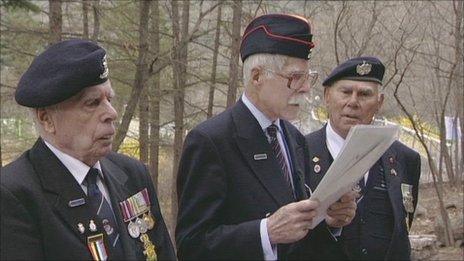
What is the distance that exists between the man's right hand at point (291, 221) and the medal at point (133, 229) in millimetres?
495

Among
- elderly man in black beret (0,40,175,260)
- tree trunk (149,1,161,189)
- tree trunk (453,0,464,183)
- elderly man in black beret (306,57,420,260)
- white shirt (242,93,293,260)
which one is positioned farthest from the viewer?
tree trunk (149,1,161,189)

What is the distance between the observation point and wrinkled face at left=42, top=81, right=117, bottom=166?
2.03 meters

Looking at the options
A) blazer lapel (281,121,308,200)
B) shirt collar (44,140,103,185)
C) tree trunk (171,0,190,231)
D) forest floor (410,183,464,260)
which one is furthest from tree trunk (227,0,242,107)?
shirt collar (44,140,103,185)

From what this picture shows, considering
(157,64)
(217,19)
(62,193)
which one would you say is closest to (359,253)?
(62,193)

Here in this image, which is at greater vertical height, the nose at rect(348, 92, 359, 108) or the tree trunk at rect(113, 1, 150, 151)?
the nose at rect(348, 92, 359, 108)

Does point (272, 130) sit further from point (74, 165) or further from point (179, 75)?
point (179, 75)

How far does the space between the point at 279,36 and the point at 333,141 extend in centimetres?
106

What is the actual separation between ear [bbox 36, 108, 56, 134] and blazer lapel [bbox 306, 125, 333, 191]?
145 centimetres

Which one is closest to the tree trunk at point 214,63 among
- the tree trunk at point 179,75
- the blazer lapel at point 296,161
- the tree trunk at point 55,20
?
the tree trunk at point 179,75

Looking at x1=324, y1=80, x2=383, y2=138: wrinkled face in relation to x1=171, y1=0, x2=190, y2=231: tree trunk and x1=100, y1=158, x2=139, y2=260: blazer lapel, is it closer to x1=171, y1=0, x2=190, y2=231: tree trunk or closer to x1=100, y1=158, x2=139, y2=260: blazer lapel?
x1=100, y1=158, x2=139, y2=260: blazer lapel

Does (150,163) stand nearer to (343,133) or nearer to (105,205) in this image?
(343,133)

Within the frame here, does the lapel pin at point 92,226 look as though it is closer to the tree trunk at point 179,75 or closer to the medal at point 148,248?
the medal at point 148,248

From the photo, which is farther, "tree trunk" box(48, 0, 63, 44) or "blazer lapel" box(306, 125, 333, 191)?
"tree trunk" box(48, 0, 63, 44)

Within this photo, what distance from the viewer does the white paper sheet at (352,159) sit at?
6.66 feet
